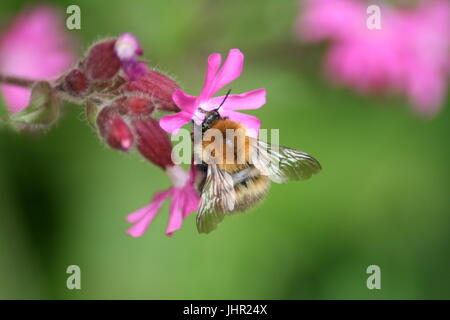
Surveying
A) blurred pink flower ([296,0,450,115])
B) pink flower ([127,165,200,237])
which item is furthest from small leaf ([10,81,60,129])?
blurred pink flower ([296,0,450,115])

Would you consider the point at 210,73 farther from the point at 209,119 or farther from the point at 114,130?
the point at 114,130

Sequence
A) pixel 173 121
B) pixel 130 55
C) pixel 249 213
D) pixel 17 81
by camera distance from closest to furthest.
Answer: pixel 173 121, pixel 130 55, pixel 17 81, pixel 249 213

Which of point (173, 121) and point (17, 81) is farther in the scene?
point (17, 81)

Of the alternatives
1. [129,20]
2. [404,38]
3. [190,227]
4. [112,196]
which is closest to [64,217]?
[112,196]

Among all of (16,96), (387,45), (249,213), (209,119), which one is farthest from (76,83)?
(387,45)

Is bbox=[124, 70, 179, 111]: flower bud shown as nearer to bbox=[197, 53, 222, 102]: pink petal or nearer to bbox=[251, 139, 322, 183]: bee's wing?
bbox=[197, 53, 222, 102]: pink petal
